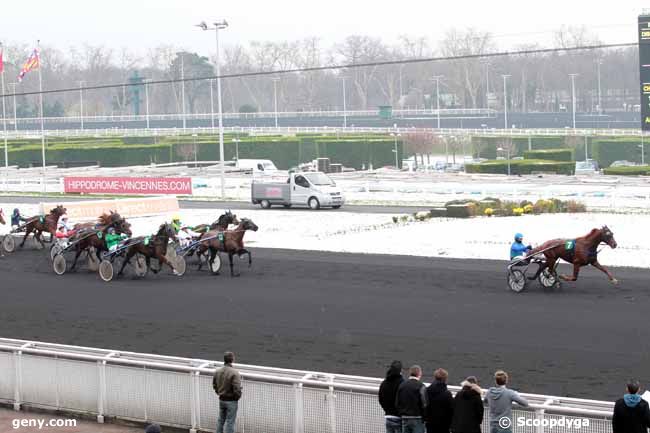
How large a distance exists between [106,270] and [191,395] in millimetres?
11206

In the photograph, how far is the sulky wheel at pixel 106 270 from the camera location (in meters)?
22.3

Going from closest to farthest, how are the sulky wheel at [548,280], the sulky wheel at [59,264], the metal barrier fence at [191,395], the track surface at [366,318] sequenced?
the metal barrier fence at [191,395], the track surface at [366,318], the sulky wheel at [548,280], the sulky wheel at [59,264]

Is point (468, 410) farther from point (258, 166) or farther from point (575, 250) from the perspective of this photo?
point (258, 166)

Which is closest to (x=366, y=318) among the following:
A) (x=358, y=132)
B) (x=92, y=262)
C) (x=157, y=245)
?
(x=157, y=245)

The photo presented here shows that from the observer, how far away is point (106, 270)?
22.3m

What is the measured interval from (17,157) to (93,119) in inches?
1571

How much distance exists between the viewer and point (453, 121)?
353ft

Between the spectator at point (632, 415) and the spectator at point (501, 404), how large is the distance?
94 cm

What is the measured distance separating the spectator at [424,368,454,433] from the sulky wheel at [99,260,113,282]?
44.8 ft

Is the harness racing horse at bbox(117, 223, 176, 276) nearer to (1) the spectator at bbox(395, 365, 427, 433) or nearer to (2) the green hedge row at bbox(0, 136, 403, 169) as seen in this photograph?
(1) the spectator at bbox(395, 365, 427, 433)

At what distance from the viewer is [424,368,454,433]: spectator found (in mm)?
9578

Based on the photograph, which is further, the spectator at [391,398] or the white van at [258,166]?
the white van at [258,166]

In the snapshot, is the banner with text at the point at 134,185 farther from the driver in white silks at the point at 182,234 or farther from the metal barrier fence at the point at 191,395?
the metal barrier fence at the point at 191,395

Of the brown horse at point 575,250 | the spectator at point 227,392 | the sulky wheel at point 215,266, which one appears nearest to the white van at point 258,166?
the sulky wheel at point 215,266
